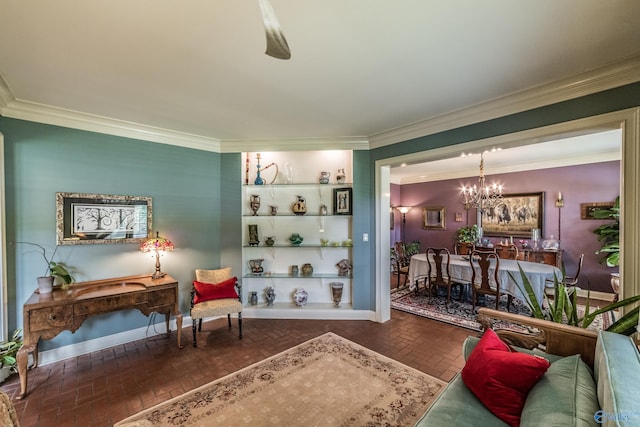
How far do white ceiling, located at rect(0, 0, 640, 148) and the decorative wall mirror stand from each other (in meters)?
4.85

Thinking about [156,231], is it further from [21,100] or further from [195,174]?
[21,100]

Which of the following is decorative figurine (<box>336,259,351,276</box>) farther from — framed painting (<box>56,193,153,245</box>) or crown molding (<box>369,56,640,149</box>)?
framed painting (<box>56,193,153,245</box>)

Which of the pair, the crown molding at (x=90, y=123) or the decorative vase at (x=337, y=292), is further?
the decorative vase at (x=337, y=292)

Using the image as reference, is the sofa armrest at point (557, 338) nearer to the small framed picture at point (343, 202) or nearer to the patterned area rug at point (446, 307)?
the patterned area rug at point (446, 307)

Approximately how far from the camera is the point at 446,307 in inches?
167

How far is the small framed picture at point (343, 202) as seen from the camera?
3946 millimetres

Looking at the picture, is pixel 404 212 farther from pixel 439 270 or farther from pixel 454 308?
pixel 454 308

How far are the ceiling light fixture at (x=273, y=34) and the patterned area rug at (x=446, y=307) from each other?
3879 mm

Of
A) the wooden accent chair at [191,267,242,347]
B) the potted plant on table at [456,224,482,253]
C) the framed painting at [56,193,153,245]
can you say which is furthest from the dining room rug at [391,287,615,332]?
the framed painting at [56,193,153,245]

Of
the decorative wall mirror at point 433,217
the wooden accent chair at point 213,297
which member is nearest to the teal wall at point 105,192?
the wooden accent chair at point 213,297

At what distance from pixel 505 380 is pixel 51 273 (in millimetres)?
3975

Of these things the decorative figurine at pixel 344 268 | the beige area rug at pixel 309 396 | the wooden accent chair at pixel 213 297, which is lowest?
the beige area rug at pixel 309 396

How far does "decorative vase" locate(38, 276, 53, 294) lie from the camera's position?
2.49 metres

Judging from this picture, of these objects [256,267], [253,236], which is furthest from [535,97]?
[256,267]
